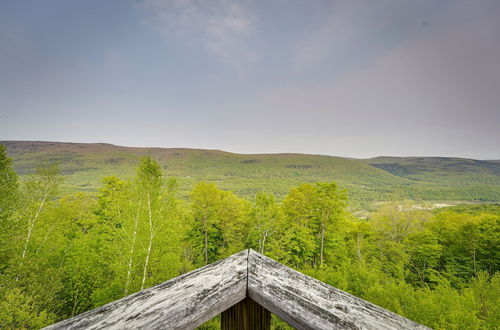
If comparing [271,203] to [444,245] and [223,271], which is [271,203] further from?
[444,245]

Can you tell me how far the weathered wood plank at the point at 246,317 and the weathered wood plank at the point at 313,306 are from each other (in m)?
0.11

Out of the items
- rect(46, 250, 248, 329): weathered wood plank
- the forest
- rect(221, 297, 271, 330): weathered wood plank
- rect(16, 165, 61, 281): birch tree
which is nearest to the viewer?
rect(46, 250, 248, 329): weathered wood plank

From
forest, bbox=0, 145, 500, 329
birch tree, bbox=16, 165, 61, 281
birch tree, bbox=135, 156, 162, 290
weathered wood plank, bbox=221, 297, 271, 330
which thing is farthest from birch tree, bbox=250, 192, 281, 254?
weathered wood plank, bbox=221, 297, 271, 330

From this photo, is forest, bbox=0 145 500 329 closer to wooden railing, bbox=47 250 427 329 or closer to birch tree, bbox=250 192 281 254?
birch tree, bbox=250 192 281 254

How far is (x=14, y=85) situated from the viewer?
4456 cm

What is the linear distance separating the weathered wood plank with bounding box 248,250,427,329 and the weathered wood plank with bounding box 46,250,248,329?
0.34 ft

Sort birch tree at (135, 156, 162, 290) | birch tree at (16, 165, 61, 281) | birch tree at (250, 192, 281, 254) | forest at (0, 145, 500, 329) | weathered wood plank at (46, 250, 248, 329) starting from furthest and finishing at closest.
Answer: birch tree at (250, 192, 281, 254) → birch tree at (16, 165, 61, 281) → birch tree at (135, 156, 162, 290) → forest at (0, 145, 500, 329) → weathered wood plank at (46, 250, 248, 329)

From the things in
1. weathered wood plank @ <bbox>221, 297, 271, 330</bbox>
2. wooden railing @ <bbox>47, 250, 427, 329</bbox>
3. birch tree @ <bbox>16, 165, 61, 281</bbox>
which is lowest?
birch tree @ <bbox>16, 165, 61, 281</bbox>

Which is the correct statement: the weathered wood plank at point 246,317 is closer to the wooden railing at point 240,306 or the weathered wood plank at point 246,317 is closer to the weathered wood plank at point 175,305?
the wooden railing at point 240,306

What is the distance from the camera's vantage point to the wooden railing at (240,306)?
2.33 feet

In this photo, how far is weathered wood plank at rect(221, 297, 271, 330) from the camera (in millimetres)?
922

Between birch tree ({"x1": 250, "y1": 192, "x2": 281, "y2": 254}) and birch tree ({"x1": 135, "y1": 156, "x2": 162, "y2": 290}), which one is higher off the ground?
birch tree ({"x1": 135, "y1": 156, "x2": 162, "y2": 290})

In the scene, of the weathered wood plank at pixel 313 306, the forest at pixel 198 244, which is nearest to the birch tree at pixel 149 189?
the forest at pixel 198 244

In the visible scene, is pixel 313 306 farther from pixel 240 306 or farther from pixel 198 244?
pixel 198 244
